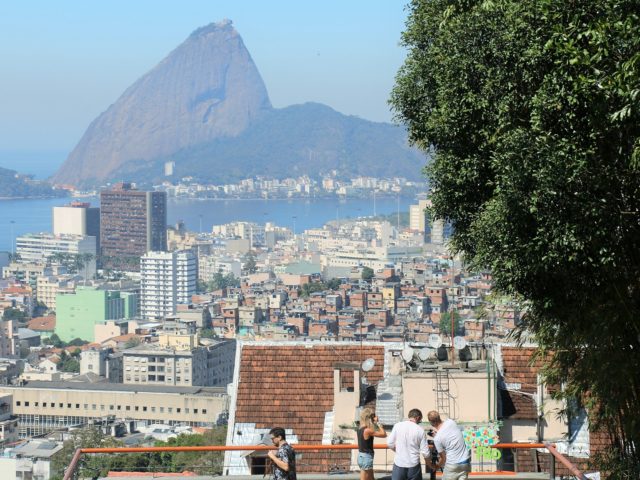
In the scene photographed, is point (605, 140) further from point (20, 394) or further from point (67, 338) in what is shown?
point (67, 338)

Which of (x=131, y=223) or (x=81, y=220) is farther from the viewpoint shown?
(x=81, y=220)

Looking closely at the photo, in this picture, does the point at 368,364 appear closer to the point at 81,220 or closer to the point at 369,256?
the point at 369,256

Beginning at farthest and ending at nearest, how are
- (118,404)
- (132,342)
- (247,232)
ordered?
1. (247,232)
2. (132,342)
3. (118,404)

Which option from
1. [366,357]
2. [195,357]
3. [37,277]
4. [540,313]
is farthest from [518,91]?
[37,277]

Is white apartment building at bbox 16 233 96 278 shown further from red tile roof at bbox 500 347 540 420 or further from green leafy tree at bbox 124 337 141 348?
red tile roof at bbox 500 347 540 420

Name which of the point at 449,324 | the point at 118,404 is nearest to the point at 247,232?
the point at 449,324

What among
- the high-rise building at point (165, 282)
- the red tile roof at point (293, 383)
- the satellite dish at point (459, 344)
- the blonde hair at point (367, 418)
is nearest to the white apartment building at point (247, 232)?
the high-rise building at point (165, 282)

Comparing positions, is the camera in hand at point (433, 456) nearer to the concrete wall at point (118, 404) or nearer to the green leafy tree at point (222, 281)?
the concrete wall at point (118, 404)
